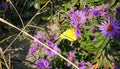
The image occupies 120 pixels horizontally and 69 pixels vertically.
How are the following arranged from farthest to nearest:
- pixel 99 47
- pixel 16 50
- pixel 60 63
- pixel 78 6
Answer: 1. pixel 78 6
2. pixel 16 50
3. pixel 60 63
4. pixel 99 47

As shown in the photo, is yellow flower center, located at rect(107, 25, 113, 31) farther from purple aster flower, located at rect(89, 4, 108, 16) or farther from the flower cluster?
purple aster flower, located at rect(89, 4, 108, 16)

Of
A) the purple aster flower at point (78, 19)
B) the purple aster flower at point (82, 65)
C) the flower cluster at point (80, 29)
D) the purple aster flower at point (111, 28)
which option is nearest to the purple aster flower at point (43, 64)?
the flower cluster at point (80, 29)

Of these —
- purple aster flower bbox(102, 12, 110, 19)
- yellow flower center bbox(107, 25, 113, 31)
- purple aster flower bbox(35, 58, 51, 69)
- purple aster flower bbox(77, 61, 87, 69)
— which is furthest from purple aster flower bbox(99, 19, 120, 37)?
purple aster flower bbox(35, 58, 51, 69)

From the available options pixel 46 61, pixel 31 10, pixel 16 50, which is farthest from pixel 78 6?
pixel 46 61

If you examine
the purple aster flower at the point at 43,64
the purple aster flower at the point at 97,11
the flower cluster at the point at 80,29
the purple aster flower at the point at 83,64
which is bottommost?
the purple aster flower at the point at 83,64

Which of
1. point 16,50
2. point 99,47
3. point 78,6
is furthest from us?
point 78,6

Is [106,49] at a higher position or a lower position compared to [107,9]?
lower

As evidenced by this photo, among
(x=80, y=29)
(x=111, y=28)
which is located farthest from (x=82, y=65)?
(x=111, y=28)

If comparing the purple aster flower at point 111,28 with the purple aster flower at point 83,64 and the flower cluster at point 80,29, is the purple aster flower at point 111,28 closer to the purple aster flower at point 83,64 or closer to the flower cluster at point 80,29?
the flower cluster at point 80,29

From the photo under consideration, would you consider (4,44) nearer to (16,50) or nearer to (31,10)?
(16,50)
